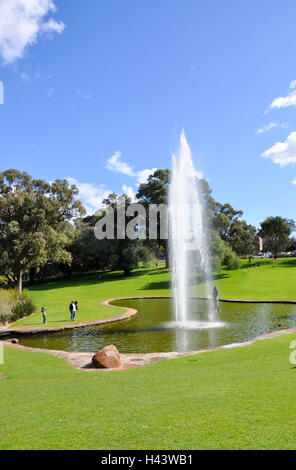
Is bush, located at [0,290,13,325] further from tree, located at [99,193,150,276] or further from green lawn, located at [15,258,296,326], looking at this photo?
tree, located at [99,193,150,276]

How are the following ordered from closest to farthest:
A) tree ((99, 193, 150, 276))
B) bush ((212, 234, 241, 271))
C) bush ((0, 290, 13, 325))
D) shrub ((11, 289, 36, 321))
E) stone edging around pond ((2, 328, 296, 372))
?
stone edging around pond ((2, 328, 296, 372)), bush ((0, 290, 13, 325)), shrub ((11, 289, 36, 321)), bush ((212, 234, 241, 271)), tree ((99, 193, 150, 276))

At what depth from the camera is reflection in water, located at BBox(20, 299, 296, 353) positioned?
17781mm

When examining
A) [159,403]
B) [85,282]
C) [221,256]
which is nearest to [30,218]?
[85,282]

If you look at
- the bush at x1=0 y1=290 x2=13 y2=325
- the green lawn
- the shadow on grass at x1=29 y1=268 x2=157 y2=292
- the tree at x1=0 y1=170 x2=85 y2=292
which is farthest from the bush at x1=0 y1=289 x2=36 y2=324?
the shadow on grass at x1=29 y1=268 x2=157 y2=292

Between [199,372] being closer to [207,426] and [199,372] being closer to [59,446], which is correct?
[207,426]

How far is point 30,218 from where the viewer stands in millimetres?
42469

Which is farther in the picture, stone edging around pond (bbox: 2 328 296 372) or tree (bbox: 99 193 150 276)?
tree (bbox: 99 193 150 276)

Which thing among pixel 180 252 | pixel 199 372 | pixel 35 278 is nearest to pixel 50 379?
pixel 199 372

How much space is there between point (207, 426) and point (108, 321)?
2035 centimetres

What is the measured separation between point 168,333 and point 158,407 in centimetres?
1372

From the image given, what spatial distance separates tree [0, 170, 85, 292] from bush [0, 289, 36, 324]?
11731mm

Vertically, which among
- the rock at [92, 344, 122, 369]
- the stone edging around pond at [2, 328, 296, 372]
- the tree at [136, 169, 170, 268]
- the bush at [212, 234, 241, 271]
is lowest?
the stone edging around pond at [2, 328, 296, 372]

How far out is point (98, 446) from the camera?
5379 mm

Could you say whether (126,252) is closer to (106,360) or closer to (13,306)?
(13,306)
